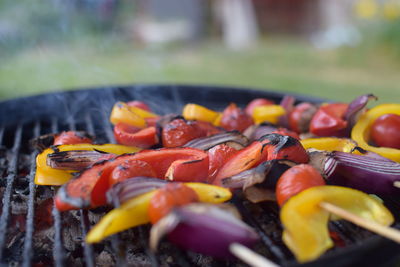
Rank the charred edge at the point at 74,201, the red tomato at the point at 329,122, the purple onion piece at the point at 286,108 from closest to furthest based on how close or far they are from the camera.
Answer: the charred edge at the point at 74,201 < the red tomato at the point at 329,122 < the purple onion piece at the point at 286,108

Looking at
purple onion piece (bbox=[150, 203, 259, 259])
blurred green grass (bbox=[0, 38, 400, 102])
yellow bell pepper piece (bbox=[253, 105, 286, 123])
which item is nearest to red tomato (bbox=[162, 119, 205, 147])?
yellow bell pepper piece (bbox=[253, 105, 286, 123])

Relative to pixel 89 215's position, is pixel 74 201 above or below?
above

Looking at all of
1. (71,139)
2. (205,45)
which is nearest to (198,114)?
(71,139)

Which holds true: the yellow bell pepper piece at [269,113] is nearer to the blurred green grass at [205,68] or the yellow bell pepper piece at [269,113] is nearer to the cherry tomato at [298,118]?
the cherry tomato at [298,118]

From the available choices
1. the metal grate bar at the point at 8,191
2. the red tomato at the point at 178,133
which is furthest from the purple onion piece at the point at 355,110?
the metal grate bar at the point at 8,191

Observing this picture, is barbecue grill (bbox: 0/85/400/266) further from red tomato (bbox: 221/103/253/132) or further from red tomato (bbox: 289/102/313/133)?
red tomato (bbox: 221/103/253/132)

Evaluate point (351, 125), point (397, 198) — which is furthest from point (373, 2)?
point (397, 198)

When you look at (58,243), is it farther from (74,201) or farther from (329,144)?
(329,144)
